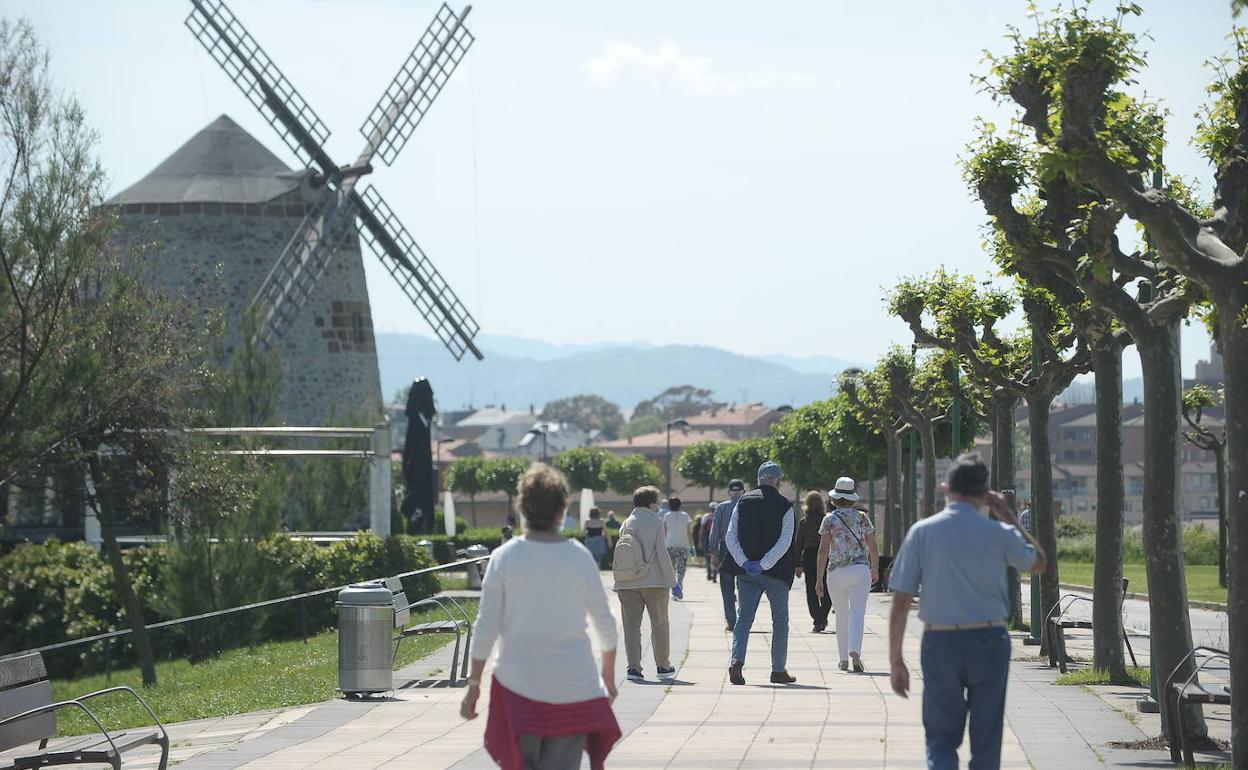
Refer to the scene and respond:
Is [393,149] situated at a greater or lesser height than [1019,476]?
greater

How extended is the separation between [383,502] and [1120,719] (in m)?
19.8

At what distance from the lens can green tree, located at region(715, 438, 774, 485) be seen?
3023 inches

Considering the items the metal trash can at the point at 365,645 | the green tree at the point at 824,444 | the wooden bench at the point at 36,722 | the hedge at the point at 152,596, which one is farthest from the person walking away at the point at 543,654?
the green tree at the point at 824,444

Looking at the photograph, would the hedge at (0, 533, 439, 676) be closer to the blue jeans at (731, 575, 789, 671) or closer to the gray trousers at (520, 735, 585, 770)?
the blue jeans at (731, 575, 789, 671)

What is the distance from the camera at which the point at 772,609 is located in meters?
13.5

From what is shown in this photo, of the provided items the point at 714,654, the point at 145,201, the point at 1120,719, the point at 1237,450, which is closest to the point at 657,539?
the point at 714,654

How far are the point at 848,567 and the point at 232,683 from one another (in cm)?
667

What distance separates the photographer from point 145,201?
40.7m

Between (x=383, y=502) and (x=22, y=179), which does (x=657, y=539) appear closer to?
(x=22, y=179)

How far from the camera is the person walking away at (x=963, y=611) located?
7.31m

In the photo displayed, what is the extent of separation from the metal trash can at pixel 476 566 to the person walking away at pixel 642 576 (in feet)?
26.9

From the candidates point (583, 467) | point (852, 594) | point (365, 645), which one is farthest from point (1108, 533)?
point (583, 467)

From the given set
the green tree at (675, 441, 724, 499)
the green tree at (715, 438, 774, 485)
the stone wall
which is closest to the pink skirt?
the stone wall

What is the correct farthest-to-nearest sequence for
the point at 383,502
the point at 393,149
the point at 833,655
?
the point at 393,149
the point at 383,502
the point at 833,655
